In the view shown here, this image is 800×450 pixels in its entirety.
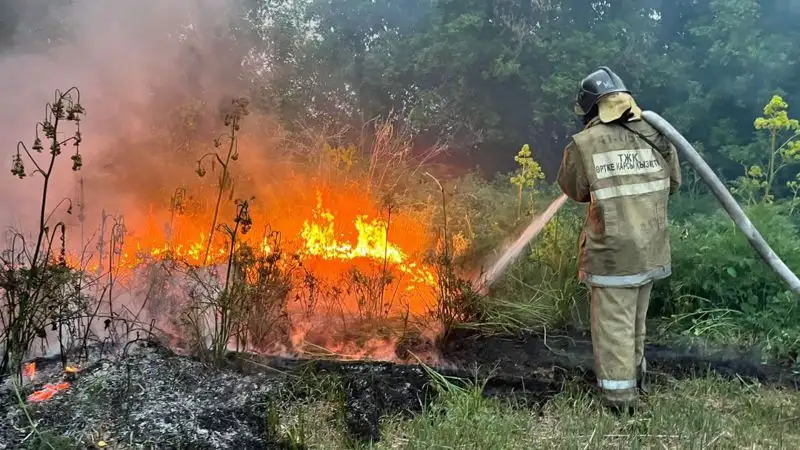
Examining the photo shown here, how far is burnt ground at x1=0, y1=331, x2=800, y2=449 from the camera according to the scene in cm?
324

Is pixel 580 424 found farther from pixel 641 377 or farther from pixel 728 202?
pixel 728 202

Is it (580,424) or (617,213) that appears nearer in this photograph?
(580,424)

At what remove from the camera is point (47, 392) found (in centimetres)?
354

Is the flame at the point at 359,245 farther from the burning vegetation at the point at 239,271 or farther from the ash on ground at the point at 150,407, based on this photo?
the ash on ground at the point at 150,407

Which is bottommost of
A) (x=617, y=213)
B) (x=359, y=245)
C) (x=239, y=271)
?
(x=239, y=271)

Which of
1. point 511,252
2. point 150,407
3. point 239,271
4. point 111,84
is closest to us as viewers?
point 150,407

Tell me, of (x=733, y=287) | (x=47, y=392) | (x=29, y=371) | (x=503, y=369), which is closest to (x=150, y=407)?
(x=47, y=392)

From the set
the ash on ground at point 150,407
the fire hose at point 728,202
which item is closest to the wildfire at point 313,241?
the ash on ground at point 150,407

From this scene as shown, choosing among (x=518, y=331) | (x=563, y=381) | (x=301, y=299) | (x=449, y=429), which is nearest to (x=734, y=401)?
(x=563, y=381)

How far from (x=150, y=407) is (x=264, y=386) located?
656 millimetres

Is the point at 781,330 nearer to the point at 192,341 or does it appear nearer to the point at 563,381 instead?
the point at 563,381

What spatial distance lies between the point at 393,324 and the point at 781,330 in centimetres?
293

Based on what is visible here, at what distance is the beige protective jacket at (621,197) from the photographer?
3734mm

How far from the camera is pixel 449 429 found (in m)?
3.31
